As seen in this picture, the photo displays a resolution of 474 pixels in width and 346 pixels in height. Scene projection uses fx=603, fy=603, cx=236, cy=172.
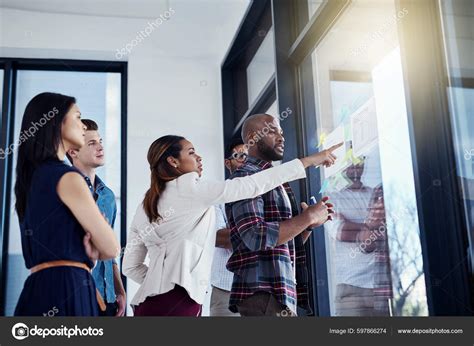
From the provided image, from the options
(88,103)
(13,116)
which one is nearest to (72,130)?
(88,103)

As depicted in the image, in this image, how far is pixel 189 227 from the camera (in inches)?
66.8

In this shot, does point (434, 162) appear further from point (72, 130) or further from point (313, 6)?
point (313, 6)

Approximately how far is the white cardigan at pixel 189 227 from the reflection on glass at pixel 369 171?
30 centimetres

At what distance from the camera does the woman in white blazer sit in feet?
5.35

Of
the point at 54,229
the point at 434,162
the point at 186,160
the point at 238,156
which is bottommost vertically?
the point at 54,229

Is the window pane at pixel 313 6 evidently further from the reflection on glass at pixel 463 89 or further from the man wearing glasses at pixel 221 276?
the reflection on glass at pixel 463 89

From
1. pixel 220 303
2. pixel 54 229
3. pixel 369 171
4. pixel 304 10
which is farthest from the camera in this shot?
pixel 304 10

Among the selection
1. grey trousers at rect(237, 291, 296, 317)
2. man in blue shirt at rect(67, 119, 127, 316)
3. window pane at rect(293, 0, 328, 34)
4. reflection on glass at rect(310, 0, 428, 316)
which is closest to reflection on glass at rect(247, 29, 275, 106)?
window pane at rect(293, 0, 328, 34)

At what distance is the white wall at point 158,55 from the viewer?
2.67 meters

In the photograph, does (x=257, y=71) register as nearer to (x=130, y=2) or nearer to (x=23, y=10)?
(x=130, y=2)

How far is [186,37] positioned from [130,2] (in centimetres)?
31

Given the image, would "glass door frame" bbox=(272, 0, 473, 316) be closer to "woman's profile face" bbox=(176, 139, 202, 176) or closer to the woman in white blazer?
the woman in white blazer

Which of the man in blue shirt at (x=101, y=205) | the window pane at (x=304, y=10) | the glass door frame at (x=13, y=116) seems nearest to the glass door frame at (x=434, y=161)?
the window pane at (x=304, y=10)

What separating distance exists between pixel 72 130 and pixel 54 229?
0.93ft
